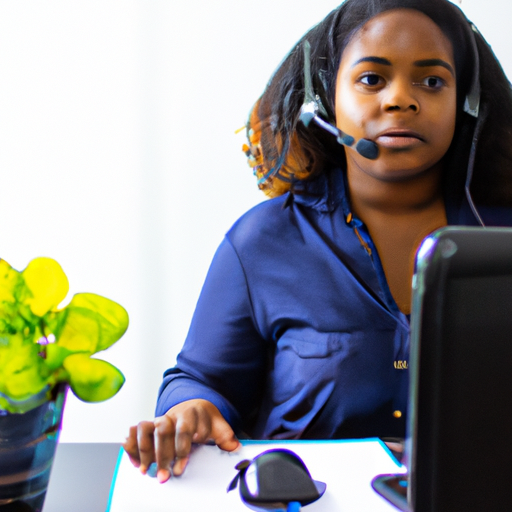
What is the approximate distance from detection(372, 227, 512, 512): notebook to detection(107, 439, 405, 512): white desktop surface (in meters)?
0.19

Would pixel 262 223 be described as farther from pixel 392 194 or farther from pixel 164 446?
pixel 164 446

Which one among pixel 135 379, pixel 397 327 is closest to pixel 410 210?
pixel 397 327

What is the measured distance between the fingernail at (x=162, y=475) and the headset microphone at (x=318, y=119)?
1.90 ft

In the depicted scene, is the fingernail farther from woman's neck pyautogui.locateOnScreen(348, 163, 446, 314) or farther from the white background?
the white background

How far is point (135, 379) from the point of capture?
1.38m

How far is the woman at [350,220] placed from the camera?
891mm

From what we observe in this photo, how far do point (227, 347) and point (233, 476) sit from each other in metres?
0.36

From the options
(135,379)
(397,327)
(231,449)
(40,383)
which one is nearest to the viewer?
(40,383)

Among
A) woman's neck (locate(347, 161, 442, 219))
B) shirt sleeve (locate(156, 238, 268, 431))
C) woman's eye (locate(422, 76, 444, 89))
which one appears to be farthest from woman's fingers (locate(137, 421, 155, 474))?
woman's eye (locate(422, 76, 444, 89))

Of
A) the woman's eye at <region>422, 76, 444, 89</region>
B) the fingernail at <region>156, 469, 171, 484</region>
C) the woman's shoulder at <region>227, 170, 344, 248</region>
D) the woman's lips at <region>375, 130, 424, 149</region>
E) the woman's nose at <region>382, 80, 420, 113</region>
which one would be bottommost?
the fingernail at <region>156, 469, 171, 484</region>

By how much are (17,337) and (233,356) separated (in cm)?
49

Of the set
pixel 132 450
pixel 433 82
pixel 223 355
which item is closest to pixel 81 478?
pixel 132 450

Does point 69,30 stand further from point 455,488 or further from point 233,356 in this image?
point 455,488

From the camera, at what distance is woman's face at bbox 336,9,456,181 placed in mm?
913
